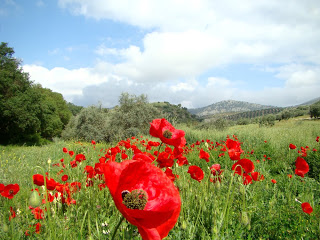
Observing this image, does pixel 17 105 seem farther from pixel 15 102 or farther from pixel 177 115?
pixel 177 115

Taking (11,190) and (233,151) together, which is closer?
(11,190)

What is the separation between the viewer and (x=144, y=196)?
67 centimetres

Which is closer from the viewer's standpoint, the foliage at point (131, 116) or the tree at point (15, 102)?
the foliage at point (131, 116)

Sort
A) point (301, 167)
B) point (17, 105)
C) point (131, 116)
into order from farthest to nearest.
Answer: point (17, 105) → point (131, 116) → point (301, 167)

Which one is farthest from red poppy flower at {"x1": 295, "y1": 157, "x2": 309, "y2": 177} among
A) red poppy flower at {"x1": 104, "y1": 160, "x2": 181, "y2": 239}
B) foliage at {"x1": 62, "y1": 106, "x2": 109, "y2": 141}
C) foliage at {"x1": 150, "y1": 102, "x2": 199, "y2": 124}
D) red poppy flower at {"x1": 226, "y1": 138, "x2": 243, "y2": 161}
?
foliage at {"x1": 62, "y1": 106, "x2": 109, "y2": 141}

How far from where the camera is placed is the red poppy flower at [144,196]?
1.87 feet

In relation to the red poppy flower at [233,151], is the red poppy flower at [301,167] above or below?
below

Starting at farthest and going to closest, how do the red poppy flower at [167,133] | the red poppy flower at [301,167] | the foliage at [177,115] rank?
the foliage at [177,115], the red poppy flower at [301,167], the red poppy flower at [167,133]

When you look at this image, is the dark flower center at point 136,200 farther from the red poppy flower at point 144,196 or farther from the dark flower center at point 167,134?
the dark flower center at point 167,134

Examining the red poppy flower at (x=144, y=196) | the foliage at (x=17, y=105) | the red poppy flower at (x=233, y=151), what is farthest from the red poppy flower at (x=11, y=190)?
the foliage at (x=17, y=105)

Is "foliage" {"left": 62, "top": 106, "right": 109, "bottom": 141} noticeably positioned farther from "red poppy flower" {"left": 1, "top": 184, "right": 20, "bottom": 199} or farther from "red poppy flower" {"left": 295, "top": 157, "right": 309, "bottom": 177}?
"red poppy flower" {"left": 295, "top": 157, "right": 309, "bottom": 177}

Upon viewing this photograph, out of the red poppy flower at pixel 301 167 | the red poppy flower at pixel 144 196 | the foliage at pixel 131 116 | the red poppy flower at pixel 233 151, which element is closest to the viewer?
the red poppy flower at pixel 144 196

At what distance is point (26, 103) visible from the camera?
22.2 metres

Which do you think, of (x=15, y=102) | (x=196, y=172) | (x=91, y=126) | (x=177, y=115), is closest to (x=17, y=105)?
(x=15, y=102)
